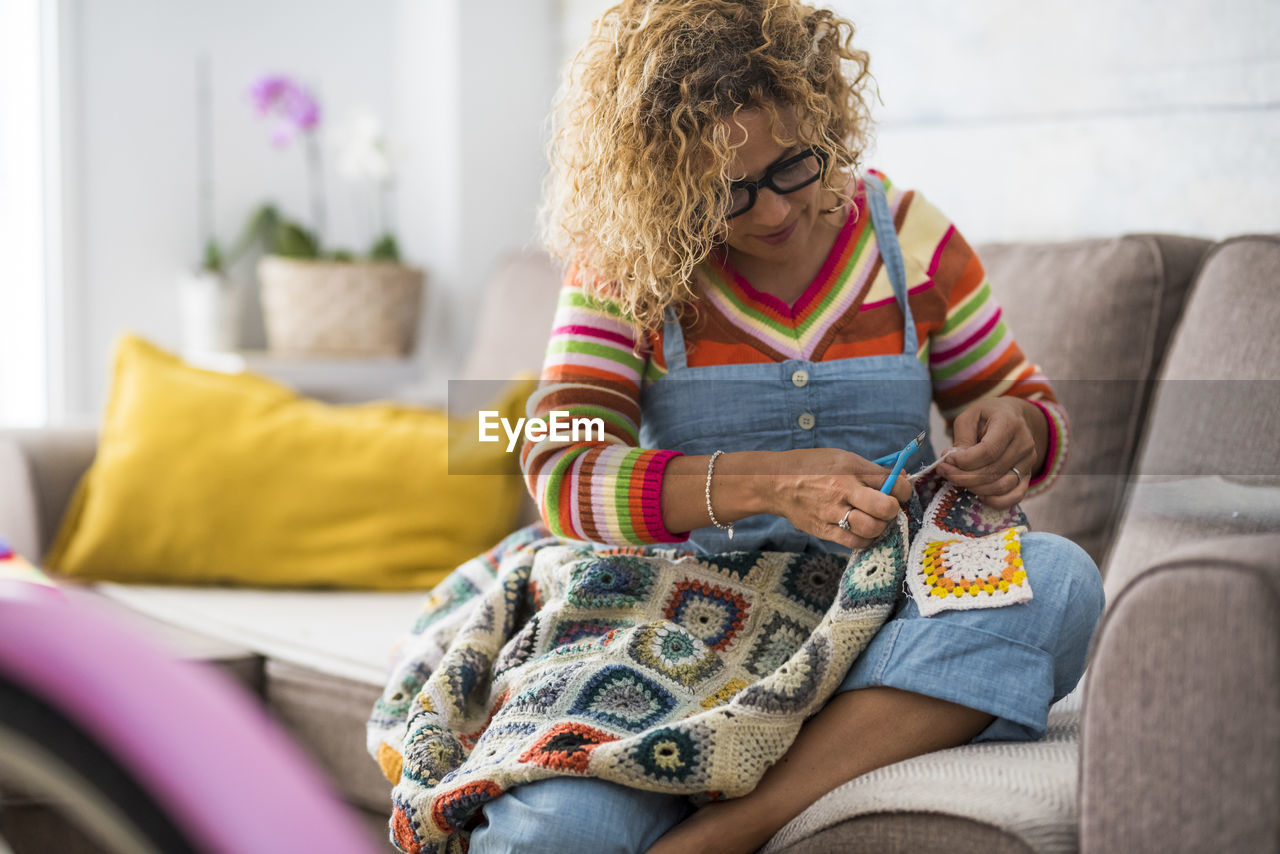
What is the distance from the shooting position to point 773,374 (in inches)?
44.9

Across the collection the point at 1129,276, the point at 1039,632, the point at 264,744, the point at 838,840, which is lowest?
the point at 838,840

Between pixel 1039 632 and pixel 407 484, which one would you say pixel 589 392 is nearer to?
pixel 1039 632

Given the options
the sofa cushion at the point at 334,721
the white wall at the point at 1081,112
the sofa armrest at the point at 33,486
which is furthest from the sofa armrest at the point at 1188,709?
the sofa armrest at the point at 33,486

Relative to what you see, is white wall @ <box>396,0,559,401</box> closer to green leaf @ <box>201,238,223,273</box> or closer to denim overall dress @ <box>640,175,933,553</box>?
green leaf @ <box>201,238,223,273</box>

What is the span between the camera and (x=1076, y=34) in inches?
69.0

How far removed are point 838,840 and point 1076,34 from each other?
132 centimetres

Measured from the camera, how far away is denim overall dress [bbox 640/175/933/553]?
114cm

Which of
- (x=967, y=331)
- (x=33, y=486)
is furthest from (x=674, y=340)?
(x=33, y=486)

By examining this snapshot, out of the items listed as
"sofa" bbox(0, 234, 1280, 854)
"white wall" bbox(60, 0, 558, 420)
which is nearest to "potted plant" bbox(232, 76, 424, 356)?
"white wall" bbox(60, 0, 558, 420)

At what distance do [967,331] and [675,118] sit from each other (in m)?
0.37

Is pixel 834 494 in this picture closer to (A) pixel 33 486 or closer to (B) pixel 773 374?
(B) pixel 773 374

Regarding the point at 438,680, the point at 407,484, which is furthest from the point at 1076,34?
the point at 438,680

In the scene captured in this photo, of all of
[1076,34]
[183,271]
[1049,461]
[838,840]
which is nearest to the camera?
[838,840]

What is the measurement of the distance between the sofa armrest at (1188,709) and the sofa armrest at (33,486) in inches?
62.7
